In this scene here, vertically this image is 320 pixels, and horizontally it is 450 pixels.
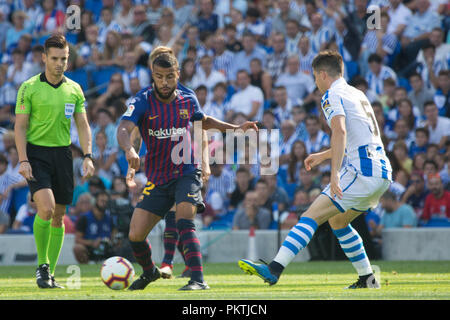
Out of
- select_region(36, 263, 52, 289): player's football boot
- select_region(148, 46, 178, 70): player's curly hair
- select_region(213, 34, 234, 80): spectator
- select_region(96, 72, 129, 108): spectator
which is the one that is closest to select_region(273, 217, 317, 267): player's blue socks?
select_region(148, 46, 178, 70): player's curly hair

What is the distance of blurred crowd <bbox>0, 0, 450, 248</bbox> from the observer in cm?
1431

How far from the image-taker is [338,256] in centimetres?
1367

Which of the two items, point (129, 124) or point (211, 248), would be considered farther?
point (211, 248)

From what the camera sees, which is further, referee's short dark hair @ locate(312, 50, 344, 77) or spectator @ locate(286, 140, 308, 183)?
spectator @ locate(286, 140, 308, 183)

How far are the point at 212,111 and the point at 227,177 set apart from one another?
1.75m

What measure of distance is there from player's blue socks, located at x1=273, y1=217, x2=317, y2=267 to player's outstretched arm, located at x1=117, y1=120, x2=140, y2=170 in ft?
5.44

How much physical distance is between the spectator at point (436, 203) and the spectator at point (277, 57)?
4851 mm

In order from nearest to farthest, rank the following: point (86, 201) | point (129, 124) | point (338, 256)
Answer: point (129, 124) → point (338, 256) → point (86, 201)

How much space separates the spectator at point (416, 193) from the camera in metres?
13.8

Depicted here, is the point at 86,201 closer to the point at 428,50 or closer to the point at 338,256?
the point at 338,256

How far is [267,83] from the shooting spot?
1667cm

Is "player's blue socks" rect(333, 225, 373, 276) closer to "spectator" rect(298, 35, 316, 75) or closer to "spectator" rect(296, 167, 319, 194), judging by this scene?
"spectator" rect(296, 167, 319, 194)
